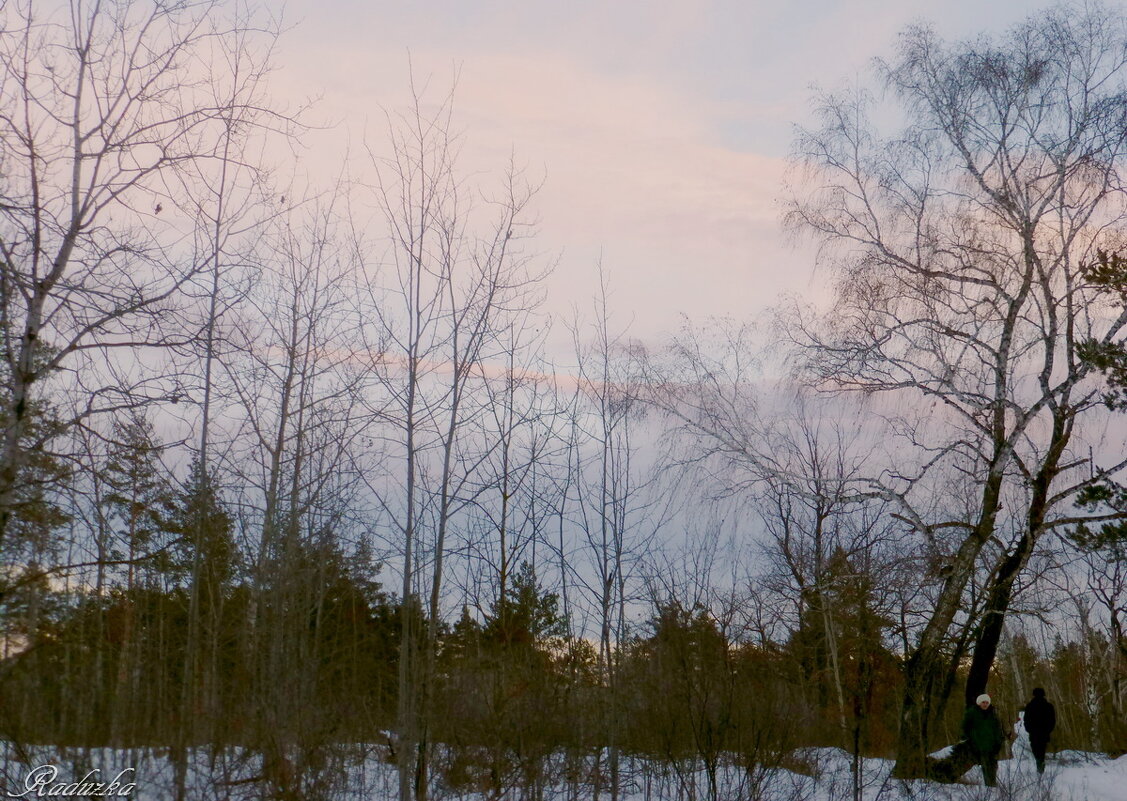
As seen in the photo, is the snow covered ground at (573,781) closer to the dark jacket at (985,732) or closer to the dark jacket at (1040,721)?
the dark jacket at (985,732)

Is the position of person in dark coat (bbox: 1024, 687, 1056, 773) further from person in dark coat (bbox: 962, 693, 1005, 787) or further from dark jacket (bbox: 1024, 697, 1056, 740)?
person in dark coat (bbox: 962, 693, 1005, 787)

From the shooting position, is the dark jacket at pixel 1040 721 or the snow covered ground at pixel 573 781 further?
the dark jacket at pixel 1040 721

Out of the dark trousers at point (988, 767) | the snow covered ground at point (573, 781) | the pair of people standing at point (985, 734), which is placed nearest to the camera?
the snow covered ground at point (573, 781)

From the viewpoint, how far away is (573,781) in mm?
11695

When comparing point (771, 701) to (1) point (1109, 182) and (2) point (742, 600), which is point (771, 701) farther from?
(1) point (1109, 182)

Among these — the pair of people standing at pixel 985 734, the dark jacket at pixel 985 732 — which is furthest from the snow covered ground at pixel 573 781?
the dark jacket at pixel 985 732

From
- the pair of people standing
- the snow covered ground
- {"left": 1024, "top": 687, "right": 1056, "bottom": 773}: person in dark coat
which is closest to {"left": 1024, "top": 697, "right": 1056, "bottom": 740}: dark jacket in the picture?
{"left": 1024, "top": 687, "right": 1056, "bottom": 773}: person in dark coat

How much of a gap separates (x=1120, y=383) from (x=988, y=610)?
4.04 meters

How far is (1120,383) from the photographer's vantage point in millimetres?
14148
